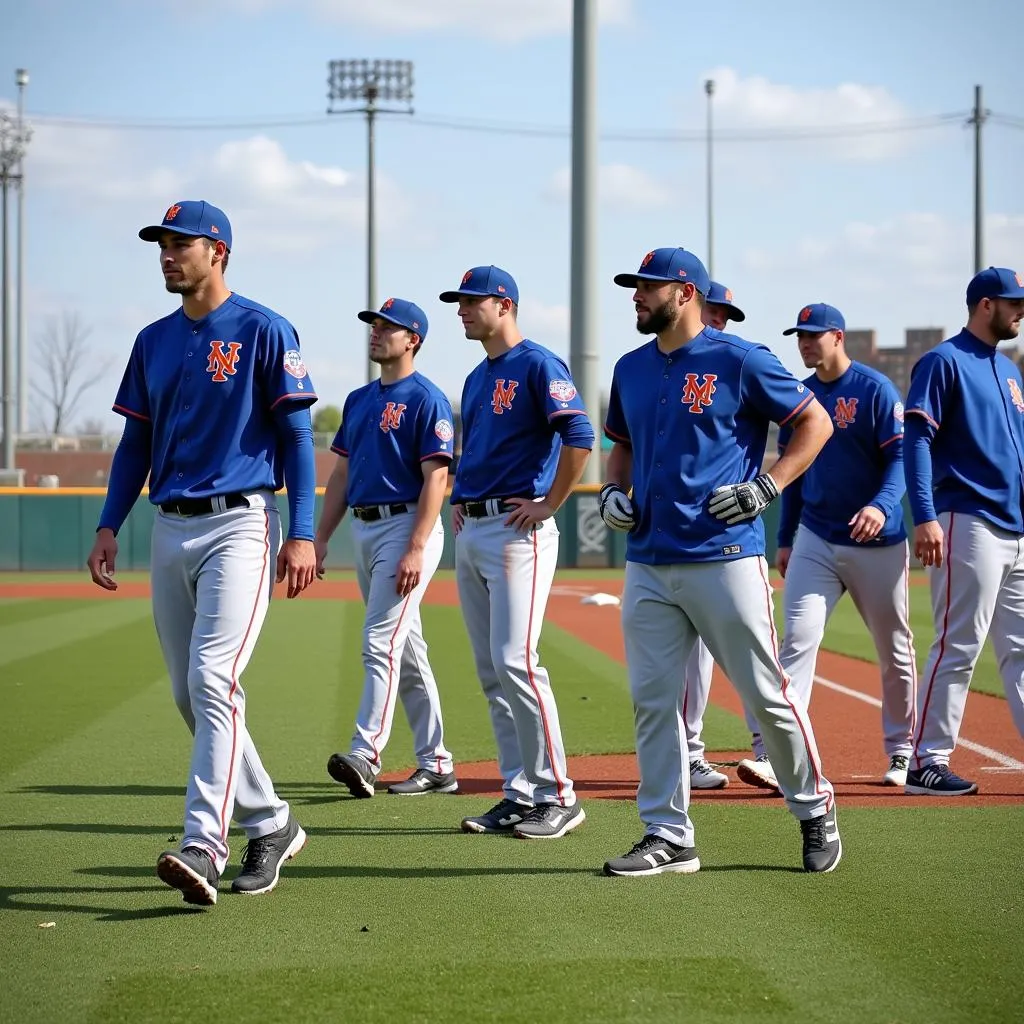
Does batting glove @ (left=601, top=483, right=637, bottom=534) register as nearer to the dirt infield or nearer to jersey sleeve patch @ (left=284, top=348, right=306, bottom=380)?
jersey sleeve patch @ (left=284, top=348, right=306, bottom=380)

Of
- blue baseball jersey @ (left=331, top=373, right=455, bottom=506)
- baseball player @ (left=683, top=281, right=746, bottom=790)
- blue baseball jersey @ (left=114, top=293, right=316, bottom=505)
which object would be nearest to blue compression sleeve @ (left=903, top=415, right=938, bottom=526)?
baseball player @ (left=683, top=281, right=746, bottom=790)

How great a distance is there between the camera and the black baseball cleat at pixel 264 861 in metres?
4.96

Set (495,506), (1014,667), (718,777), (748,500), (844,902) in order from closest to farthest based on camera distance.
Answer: (844,902) → (748,500) → (495,506) → (1014,667) → (718,777)

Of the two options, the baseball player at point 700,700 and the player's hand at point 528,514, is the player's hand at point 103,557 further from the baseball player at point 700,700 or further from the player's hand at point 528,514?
the baseball player at point 700,700

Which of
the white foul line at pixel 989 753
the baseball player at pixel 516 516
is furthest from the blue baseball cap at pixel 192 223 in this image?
the white foul line at pixel 989 753

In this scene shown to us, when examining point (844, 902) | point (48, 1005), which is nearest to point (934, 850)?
point (844, 902)

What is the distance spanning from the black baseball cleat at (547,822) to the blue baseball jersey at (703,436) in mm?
1318

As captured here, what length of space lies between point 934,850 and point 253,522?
2859mm

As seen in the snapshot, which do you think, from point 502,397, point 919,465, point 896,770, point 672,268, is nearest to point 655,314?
point 672,268

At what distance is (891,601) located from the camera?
7230mm

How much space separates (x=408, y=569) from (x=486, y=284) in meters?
1.36

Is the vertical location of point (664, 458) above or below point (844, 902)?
above

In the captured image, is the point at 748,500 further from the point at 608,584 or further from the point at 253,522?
the point at 608,584

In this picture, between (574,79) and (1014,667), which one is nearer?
(1014,667)
